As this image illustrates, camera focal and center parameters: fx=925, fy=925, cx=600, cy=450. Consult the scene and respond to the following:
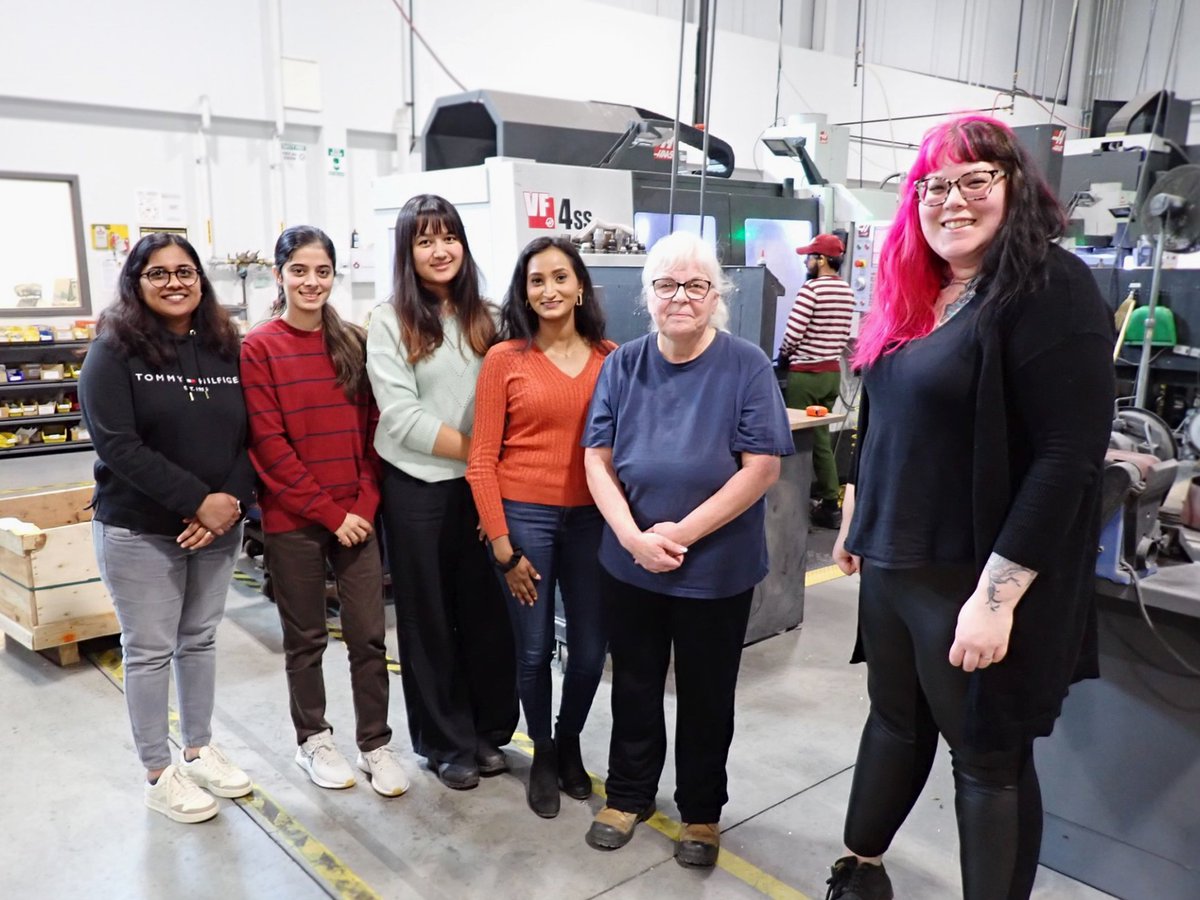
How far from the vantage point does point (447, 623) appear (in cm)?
234

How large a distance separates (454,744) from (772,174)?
475cm

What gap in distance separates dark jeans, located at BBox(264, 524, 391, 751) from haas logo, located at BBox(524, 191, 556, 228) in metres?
1.71

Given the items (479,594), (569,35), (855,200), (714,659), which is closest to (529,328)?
(479,594)

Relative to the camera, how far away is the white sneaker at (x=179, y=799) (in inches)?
88.3

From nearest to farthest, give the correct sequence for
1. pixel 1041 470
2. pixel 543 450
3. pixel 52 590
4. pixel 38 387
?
pixel 1041 470 → pixel 543 450 → pixel 52 590 → pixel 38 387

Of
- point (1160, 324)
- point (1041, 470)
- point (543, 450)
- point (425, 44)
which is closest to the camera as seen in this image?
point (1041, 470)

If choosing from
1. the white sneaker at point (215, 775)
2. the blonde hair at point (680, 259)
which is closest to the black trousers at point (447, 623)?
the white sneaker at point (215, 775)

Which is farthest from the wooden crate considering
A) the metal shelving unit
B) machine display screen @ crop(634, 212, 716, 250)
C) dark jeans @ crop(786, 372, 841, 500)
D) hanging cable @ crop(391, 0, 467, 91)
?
hanging cable @ crop(391, 0, 467, 91)

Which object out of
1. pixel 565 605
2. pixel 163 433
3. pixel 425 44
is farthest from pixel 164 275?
pixel 425 44

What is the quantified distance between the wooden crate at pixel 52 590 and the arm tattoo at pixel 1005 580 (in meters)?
2.92

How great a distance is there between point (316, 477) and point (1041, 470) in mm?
1586

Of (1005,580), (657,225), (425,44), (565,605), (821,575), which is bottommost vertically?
(821,575)

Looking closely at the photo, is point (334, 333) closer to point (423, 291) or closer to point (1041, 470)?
point (423, 291)

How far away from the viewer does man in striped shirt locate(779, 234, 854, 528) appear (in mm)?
4797
